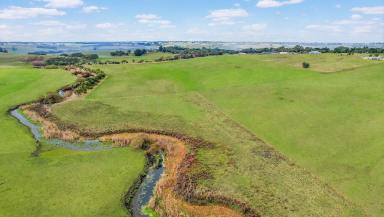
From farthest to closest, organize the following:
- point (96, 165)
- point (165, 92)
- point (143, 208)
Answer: point (165, 92) < point (96, 165) < point (143, 208)

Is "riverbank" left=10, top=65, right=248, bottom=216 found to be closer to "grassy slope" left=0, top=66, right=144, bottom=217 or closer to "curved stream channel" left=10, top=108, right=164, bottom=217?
"curved stream channel" left=10, top=108, right=164, bottom=217

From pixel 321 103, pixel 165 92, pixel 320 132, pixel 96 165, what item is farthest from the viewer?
pixel 165 92

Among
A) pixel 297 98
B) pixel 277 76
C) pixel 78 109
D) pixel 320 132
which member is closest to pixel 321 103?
pixel 297 98

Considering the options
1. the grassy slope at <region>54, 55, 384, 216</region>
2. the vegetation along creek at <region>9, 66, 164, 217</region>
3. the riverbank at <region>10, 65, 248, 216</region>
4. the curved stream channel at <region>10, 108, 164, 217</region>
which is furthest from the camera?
the grassy slope at <region>54, 55, 384, 216</region>

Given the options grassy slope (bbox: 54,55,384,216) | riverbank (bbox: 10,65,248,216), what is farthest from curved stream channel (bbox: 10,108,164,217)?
grassy slope (bbox: 54,55,384,216)

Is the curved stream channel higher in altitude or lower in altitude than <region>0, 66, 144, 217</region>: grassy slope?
lower

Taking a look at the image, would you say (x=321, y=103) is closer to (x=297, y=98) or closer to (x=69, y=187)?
(x=297, y=98)

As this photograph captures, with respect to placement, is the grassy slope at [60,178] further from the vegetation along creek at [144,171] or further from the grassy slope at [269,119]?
the grassy slope at [269,119]
